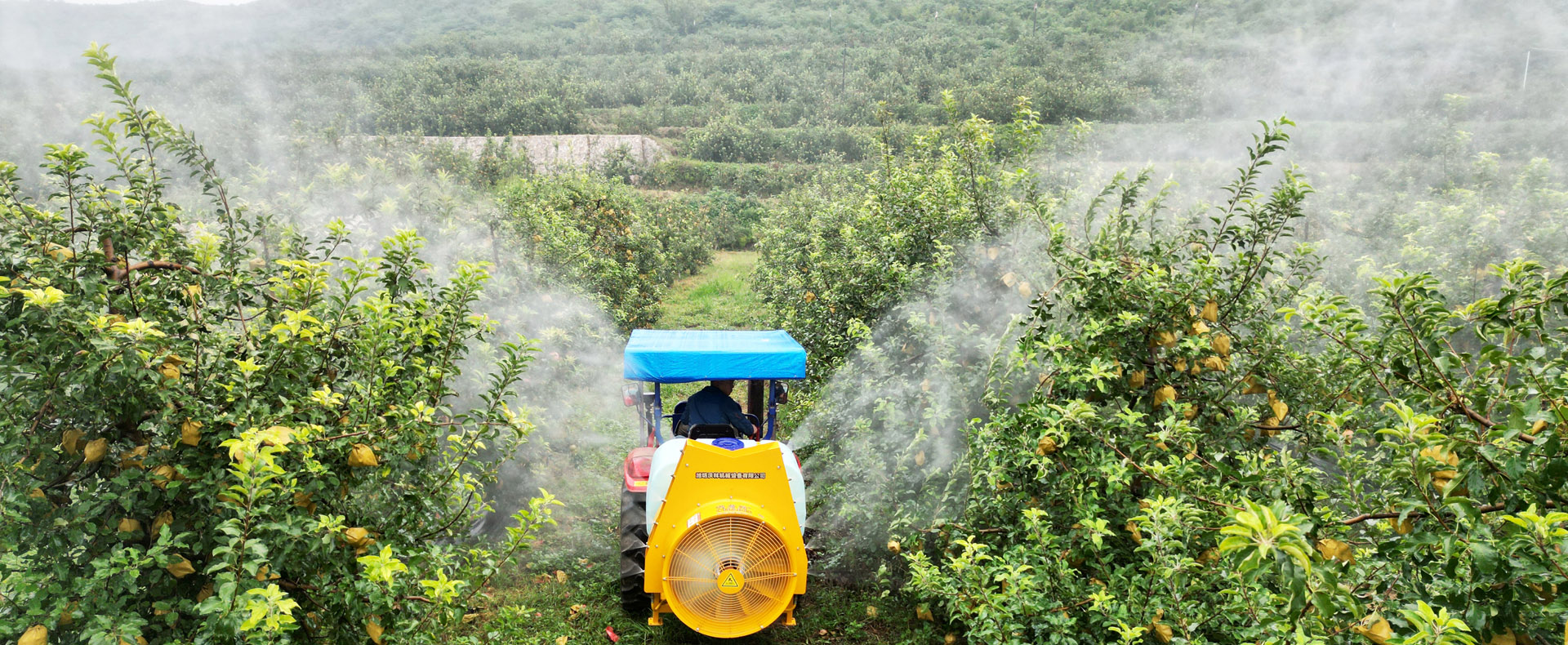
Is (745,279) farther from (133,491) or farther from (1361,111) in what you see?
(133,491)

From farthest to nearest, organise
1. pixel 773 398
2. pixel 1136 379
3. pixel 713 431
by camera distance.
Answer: pixel 773 398, pixel 713 431, pixel 1136 379

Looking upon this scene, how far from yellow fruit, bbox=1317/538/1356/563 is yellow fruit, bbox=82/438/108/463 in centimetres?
349

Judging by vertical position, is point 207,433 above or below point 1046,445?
above

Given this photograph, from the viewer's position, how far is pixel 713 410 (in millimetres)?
5527

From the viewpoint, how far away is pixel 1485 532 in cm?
168

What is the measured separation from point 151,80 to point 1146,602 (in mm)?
29491

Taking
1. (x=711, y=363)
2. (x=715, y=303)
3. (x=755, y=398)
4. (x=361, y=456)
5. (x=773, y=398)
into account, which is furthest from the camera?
(x=715, y=303)

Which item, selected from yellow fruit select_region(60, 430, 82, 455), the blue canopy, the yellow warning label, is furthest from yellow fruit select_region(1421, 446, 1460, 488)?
the blue canopy

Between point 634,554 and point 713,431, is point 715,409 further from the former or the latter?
point 634,554

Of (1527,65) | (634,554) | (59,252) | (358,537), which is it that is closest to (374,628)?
(358,537)

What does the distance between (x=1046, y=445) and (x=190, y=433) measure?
10.4 ft

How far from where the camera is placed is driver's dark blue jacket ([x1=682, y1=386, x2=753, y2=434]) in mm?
5473

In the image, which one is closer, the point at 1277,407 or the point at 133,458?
the point at 133,458

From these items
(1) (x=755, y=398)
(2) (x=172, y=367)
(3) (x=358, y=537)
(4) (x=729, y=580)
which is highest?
(2) (x=172, y=367)
